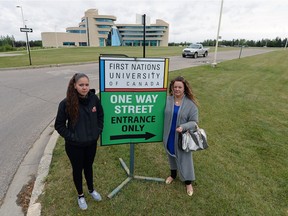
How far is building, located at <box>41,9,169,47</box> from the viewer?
87.5 meters

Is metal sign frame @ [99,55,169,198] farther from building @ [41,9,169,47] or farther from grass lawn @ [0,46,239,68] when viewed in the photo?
building @ [41,9,169,47]

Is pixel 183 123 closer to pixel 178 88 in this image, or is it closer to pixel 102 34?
pixel 178 88

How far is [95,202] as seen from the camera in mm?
2756

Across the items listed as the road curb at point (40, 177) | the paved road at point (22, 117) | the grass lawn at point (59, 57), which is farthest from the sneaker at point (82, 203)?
the grass lawn at point (59, 57)

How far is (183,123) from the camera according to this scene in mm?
2730

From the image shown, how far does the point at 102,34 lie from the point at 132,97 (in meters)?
94.7

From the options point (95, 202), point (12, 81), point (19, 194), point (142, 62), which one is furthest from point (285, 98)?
point (12, 81)

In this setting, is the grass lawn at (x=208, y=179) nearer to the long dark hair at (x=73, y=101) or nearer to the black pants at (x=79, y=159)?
the black pants at (x=79, y=159)

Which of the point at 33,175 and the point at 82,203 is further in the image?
the point at 33,175

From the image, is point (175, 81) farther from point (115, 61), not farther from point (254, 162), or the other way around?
point (254, 162)

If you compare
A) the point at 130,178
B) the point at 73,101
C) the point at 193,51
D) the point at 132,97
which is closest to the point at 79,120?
the point at 73,101

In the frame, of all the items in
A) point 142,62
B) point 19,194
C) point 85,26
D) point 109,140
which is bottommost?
point 19,194

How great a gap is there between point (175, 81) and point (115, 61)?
0.82 metres

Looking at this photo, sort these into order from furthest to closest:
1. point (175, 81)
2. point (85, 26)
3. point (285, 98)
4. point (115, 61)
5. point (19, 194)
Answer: point (85, 26)
point (285, 98)
point (19, 194)
point (175, 81)
point (115, 61)
